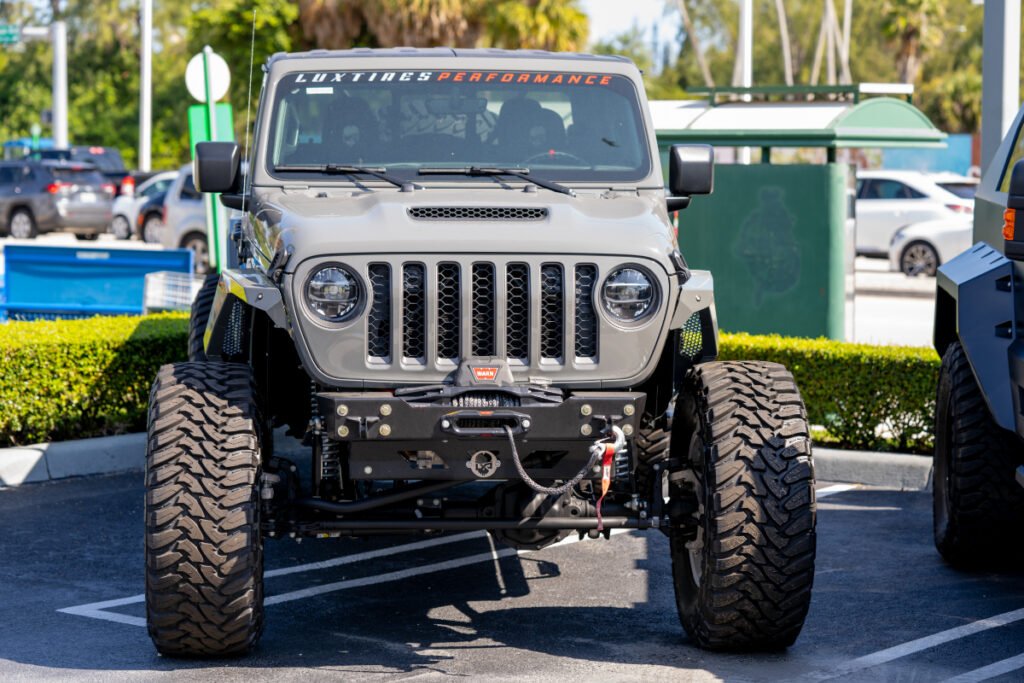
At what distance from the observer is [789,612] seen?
5844 millimetres

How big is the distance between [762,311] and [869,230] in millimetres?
14453

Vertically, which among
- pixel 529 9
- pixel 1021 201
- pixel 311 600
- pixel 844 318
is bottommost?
pixel 311 600

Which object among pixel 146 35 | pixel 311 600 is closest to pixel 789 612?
pixel 311 600

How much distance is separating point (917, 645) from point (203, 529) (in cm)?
276

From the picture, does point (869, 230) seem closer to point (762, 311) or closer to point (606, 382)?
point (762, 311)

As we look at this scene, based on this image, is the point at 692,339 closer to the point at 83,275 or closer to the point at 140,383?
the point at 140,383

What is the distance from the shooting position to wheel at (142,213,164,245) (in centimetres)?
3062

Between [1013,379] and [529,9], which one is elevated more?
[529,9]

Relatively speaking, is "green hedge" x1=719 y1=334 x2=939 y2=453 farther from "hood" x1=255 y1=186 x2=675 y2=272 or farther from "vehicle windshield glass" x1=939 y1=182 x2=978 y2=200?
"vehicle windshield glass" x1=939 y1=182 x2=978 y2=200

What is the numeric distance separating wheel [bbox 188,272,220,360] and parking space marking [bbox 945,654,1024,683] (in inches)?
167

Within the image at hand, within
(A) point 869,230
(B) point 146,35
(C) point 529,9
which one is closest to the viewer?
(A) point 869,230

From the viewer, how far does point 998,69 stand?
10570mm

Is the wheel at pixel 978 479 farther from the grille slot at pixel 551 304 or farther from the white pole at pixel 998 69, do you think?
the white pole at pixel 998 69

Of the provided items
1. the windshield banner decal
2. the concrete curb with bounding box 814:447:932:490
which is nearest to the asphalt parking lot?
the concrete curb with bounding box 814:447:932:490
